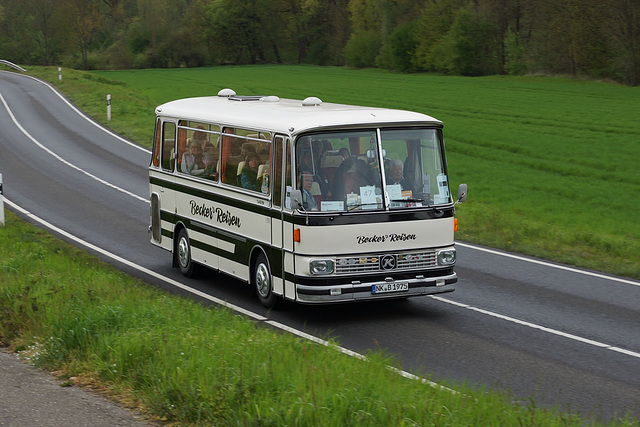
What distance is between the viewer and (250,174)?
12586mm

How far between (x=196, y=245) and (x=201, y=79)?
227 feet

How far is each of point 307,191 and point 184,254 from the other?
397cm

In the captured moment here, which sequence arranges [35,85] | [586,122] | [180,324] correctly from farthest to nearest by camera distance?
[35,85] < [586,122] < [180,324]

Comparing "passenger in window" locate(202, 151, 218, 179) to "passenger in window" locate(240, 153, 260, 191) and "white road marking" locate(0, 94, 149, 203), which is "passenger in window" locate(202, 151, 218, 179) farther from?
"white road marking" locate(0, 94, 149, 203)

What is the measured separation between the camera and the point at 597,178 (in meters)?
27.1

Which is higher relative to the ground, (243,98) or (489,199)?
(243,98)

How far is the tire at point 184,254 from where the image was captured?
1451 centimetres

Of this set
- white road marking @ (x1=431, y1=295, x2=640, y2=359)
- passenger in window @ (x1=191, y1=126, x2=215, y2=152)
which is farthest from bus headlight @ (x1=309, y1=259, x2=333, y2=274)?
passenger in window @ (x1=191, y1=126, x2=215, y2=152)

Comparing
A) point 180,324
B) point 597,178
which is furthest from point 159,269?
point 597,178

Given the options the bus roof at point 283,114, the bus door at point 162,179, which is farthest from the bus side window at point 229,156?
the bus door at point 162,179

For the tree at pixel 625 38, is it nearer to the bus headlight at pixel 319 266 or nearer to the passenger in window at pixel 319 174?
the passenger in window at pixel 319 174

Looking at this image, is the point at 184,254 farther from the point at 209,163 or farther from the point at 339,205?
the point at 339,205

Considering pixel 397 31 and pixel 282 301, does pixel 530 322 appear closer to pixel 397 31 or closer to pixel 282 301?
pixel 282 301

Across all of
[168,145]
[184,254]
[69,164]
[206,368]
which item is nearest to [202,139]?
[168,145]
